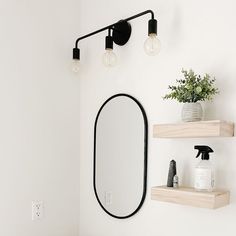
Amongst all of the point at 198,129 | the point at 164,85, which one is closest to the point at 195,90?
the point at 198,129

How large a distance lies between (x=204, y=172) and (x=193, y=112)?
0.25 meters

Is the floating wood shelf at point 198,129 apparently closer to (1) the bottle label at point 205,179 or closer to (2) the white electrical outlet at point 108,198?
(1) the bottle label at point 205,179

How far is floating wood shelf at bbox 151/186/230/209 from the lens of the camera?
127 cm

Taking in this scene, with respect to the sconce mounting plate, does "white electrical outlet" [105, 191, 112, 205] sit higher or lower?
lower

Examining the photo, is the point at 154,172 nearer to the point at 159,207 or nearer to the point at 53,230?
the point at 159,207

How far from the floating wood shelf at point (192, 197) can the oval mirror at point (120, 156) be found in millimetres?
240

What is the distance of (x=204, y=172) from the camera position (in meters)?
1.33

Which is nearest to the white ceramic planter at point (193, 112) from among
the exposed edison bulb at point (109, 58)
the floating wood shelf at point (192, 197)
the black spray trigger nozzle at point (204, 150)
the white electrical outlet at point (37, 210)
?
the black spray trigger nozzle at point (204, 150)

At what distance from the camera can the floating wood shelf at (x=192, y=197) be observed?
1272mm

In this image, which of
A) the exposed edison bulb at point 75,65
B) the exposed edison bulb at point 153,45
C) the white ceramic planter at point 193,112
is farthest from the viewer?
the exposed edison bulb at point 75,65

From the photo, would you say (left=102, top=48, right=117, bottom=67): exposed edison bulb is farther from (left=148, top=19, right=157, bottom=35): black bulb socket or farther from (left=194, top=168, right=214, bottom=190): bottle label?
(left=194, top=168, right=214, bottom=190): bottle label

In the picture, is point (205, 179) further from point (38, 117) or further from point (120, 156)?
point (38, 117)

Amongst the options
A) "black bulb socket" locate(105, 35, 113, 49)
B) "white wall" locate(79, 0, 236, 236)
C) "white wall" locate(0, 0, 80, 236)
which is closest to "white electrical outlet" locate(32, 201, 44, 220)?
"white wall" locate(0, 0, 80, 236)

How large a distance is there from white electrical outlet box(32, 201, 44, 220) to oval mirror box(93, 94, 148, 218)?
0.32 m
